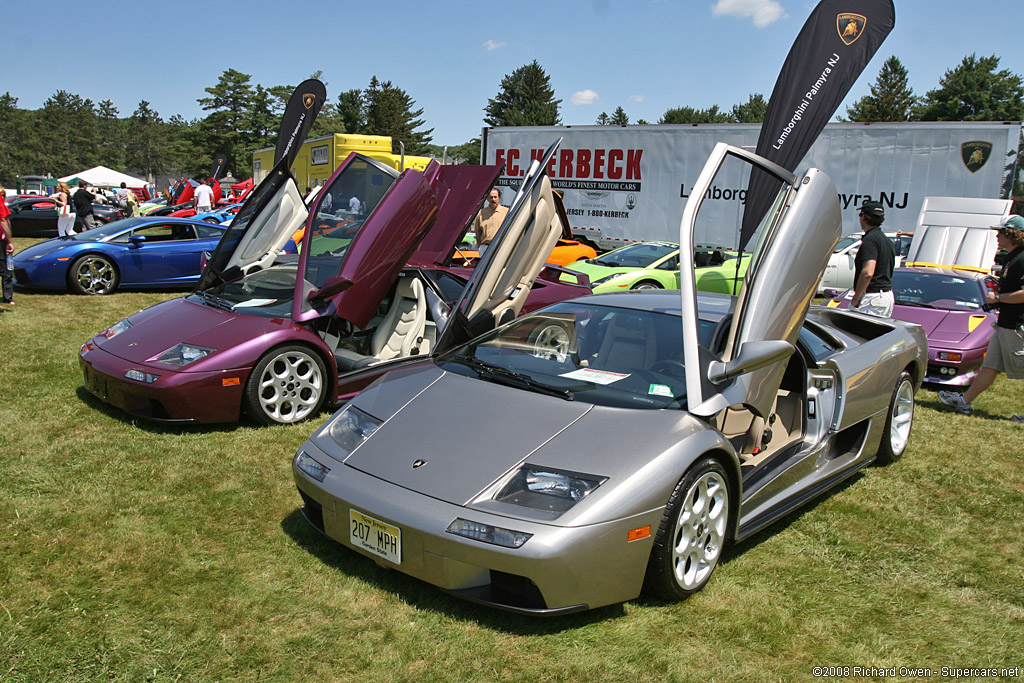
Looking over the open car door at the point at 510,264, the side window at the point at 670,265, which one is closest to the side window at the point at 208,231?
the side window at the point at 670,265

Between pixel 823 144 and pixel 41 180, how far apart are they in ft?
210

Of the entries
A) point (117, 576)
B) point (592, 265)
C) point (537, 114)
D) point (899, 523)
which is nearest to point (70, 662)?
point (117, 576)

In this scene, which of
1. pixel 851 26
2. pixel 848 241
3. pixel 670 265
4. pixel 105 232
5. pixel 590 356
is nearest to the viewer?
pixel 590 356

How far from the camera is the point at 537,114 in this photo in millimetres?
79500

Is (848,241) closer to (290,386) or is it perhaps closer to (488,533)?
(290,386)

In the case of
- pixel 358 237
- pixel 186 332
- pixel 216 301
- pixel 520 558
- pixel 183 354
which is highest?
Answer: pixel 358 237

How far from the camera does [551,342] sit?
3.92 meters

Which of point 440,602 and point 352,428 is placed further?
point 352,428

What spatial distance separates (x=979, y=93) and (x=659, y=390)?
3268 inches

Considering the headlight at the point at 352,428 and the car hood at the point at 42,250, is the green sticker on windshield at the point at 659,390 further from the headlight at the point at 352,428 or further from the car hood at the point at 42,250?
the car hood at the point at 42,250

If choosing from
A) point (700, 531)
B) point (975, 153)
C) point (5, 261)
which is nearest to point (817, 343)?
point (700, 531)

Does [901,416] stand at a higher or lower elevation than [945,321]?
lower

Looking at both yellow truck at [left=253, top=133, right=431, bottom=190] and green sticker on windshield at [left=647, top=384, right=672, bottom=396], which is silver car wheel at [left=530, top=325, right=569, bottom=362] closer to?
green sticker on windshield at [left=647, top=384, right=672, bottom=396]

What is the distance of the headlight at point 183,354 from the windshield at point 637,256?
8242 mm
